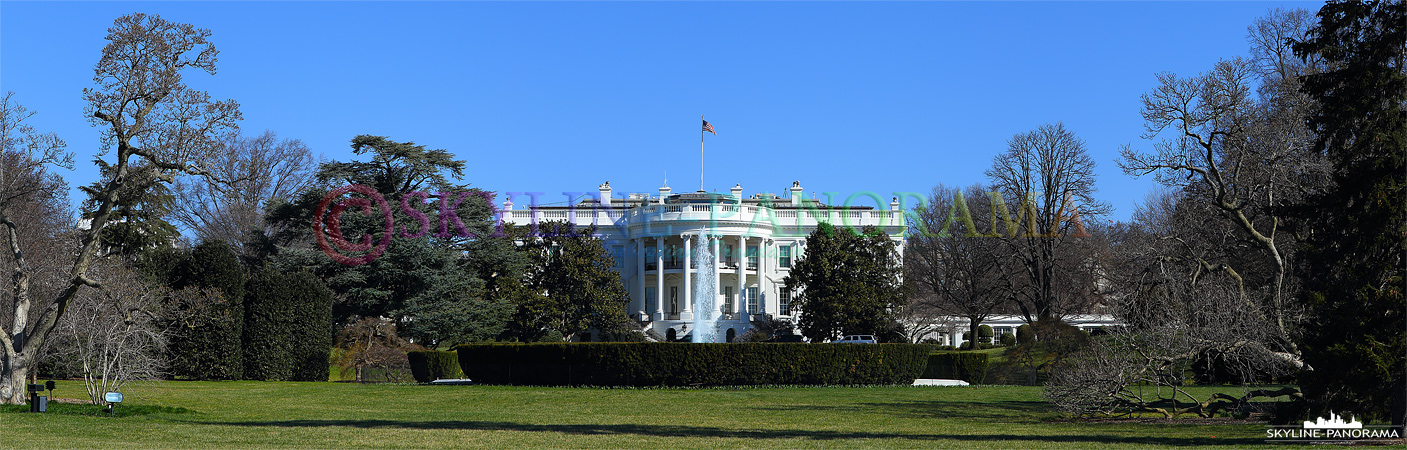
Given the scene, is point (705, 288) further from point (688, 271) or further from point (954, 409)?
point (954, 409)

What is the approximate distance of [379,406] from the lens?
2245 cm

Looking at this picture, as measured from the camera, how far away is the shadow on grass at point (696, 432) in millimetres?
15078

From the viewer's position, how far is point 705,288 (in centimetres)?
6781

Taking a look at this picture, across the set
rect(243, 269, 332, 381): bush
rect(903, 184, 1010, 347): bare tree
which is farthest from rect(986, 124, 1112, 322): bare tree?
rect(243, 269, 332, 381): bush

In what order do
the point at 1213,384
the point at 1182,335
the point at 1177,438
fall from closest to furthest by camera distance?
the point at 1177,438, the point at 1182,335, the point at 1213,384

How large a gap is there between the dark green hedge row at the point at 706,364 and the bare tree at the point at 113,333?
897 cm

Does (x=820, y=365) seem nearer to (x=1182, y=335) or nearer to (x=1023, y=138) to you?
(x=1182, y=335)

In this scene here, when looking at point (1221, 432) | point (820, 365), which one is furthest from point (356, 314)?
point (1221, 432)

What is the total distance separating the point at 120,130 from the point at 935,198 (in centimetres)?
4351

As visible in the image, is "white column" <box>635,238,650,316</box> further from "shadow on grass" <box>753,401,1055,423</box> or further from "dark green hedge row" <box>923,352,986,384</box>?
"shadow on grass" <box>753,401,1055,423</box>

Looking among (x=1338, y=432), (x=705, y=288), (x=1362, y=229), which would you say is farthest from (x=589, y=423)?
(x=705, y=288)

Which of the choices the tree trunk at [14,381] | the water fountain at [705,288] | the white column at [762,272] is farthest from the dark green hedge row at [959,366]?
the white column at [762,272]

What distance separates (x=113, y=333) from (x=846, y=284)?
119 feet

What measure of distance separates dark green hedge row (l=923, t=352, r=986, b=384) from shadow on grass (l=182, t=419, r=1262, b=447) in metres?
17.0
